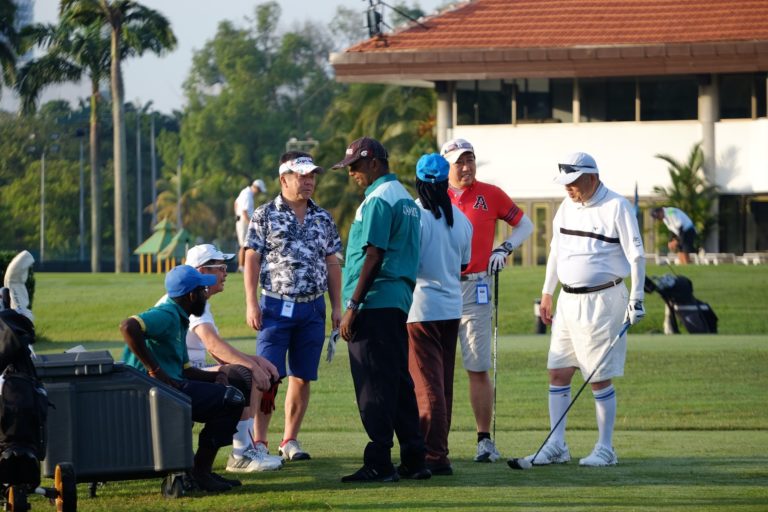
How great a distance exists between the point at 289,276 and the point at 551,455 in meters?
2.07

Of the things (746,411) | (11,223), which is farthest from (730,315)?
(11,223)

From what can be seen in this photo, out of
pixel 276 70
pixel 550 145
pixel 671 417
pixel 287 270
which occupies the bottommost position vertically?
pixel 671 417

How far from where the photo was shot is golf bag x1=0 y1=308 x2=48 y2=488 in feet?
23.9

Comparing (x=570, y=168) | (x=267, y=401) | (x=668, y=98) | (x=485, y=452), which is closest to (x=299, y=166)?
(x=267, y=401)

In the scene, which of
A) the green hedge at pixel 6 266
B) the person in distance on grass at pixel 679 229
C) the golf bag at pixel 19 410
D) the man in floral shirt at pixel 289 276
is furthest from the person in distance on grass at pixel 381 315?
the person in distance on grass at pixel 679 229

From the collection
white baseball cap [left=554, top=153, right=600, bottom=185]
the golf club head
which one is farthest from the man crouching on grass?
white baseball cap [left=554, top=153, right=600, bottom=185]

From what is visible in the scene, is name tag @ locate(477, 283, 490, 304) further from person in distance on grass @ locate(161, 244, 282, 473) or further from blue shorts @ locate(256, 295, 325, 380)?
person in distance on grass @ locate(161, 244, 282, 473)

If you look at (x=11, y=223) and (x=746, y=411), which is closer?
(x=746, y=411)

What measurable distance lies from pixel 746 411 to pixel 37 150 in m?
88.0

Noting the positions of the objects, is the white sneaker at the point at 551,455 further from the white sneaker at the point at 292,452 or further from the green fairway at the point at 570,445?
the white sneaker at the point at 292,452

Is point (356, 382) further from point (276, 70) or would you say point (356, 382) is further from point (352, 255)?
point (276, 70)

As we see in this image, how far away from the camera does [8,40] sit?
57750 mm

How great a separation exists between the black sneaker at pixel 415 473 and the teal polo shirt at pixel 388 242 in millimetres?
930

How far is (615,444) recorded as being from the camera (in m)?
11.6
